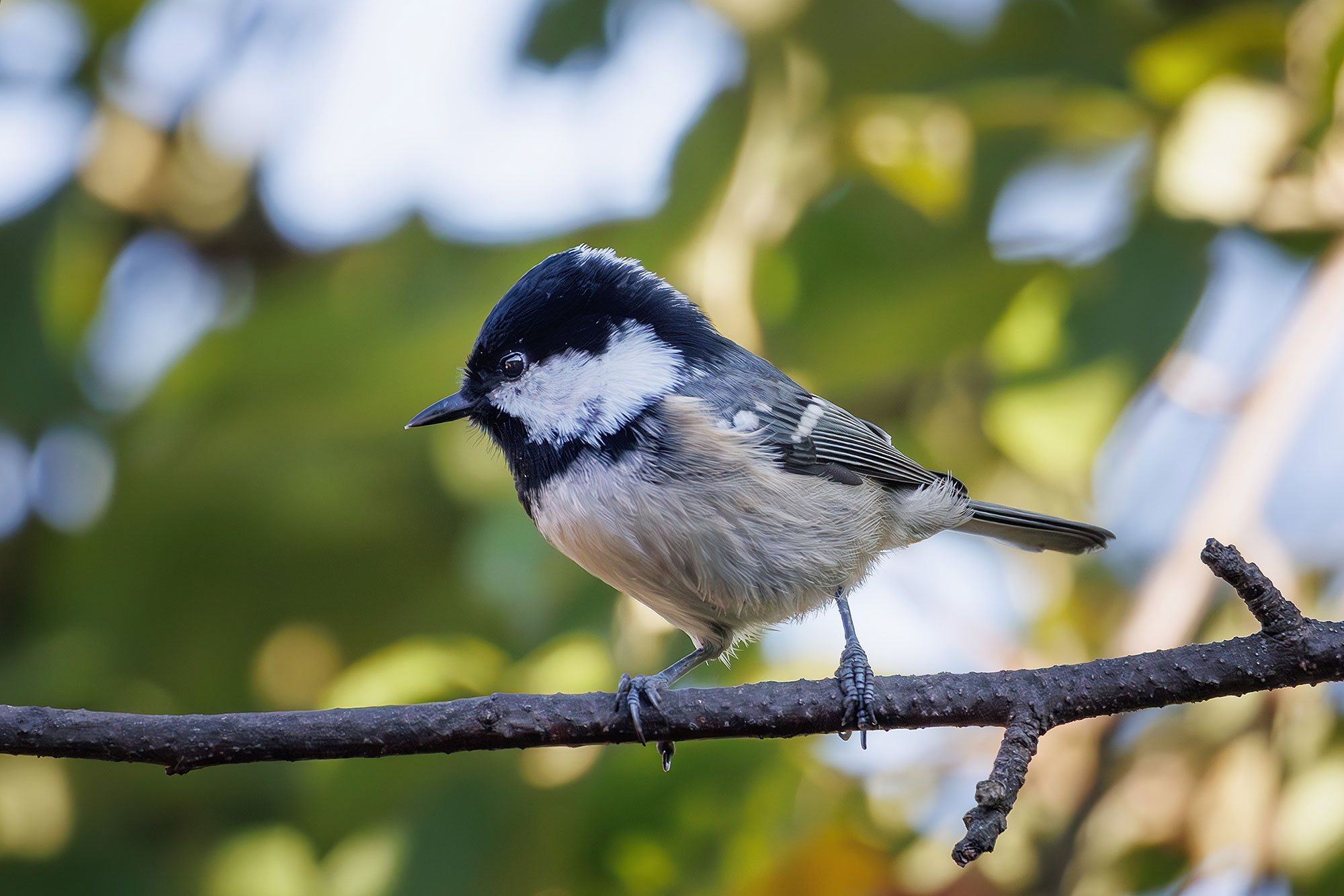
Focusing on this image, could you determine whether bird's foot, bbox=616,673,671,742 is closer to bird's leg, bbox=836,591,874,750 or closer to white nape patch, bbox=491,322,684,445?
bird's leg, bbox=836,591,874,750

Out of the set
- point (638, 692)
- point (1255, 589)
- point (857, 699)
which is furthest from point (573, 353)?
point (1255, 589)

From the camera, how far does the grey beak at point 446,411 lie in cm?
150

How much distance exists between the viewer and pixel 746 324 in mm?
1794

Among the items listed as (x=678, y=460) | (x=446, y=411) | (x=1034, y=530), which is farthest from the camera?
(x=1034, y=530)

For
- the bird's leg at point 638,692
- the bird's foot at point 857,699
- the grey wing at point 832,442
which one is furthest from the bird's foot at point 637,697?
the grey wing at point 832,442

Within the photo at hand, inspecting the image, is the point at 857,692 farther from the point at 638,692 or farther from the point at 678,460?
the point at 678,460

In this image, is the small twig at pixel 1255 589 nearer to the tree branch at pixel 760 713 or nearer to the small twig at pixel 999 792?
the tree branch at pixel 760 713

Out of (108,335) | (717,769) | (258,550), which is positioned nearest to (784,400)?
(717,769)

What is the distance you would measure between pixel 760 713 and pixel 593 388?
59 cm

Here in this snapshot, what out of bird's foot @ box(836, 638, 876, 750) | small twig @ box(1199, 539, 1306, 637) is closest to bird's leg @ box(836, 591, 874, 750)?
bird's foot @ box(836, 638, 876, 750)

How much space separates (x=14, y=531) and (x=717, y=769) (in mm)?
1422

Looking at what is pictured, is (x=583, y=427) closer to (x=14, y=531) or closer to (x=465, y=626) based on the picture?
(x=465, y=626)

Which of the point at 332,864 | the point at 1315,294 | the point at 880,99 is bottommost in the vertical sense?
the point at 332,864

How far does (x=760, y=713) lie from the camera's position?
3.70ft
